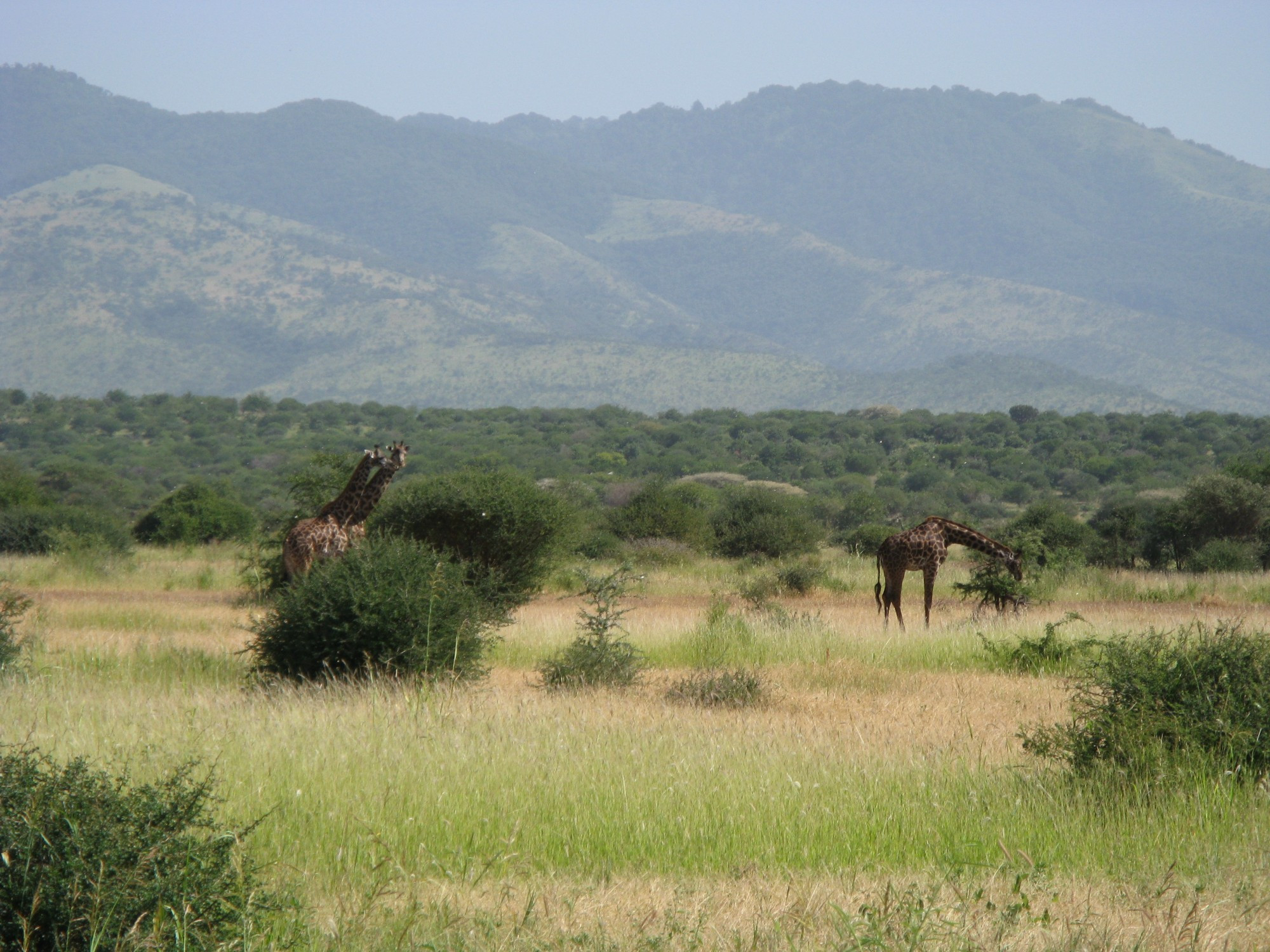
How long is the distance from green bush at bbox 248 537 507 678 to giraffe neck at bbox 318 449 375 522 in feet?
9.75

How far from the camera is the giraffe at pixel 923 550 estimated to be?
16.4 metres

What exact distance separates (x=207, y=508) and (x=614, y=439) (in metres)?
44.0

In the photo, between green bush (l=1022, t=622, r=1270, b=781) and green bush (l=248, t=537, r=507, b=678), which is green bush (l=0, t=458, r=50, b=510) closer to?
green bush (l=248, t=537, r=507, b=678)

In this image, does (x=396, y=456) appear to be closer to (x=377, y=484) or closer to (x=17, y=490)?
(x=377, y=484)

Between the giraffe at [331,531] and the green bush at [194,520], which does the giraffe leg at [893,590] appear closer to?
the giraffe at [331,531]

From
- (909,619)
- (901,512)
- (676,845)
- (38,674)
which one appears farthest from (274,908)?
(901,512)

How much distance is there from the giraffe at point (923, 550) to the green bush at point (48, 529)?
20977 mm

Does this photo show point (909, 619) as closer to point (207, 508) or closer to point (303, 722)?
point (303, 722)

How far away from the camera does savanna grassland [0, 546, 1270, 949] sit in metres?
5.40

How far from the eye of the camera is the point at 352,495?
14.8 meters

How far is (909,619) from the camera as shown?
18234 millimetres

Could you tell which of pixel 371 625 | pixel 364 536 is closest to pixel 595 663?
pixel 371 625

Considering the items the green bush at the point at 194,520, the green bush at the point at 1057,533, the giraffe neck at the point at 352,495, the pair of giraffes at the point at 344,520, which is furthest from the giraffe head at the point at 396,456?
the green bush at the point at 194,520

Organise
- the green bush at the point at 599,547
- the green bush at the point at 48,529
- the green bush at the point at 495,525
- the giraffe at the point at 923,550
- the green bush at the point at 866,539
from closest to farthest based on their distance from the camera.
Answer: the giraffe at the point at 923,550 → the green bush at the point at 495,525 → the green bush at the point at 599,547 → the green bush at the point at 48,529 → the green bush at the point at 866,539
